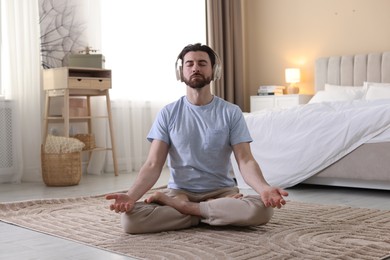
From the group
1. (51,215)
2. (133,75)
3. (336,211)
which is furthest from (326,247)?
(133,75)

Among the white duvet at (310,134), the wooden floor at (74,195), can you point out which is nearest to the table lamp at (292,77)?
the wooden floor at (74,195)

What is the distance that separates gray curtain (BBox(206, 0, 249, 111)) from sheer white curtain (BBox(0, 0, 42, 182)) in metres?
2.10

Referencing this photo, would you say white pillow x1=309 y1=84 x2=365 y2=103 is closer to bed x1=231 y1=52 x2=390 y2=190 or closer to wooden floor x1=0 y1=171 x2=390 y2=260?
bed x1=231 y1=52 x2=390 y2=190

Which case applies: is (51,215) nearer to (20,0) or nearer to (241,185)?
(241,185)

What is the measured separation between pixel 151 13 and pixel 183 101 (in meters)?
3.33

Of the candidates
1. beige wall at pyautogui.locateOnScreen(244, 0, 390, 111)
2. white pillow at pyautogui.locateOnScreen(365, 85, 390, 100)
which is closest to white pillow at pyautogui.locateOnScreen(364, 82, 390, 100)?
white pillow at pyautogui.locateOnScreen(365, 85, 390, 100)

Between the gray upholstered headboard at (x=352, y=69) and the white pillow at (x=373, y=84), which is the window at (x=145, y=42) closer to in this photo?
the gray upholstered headboard at (x=352, y=69)

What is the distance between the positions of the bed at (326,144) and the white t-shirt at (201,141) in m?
1.30

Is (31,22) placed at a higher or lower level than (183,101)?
higher

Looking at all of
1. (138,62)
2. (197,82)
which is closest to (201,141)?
(197,82)

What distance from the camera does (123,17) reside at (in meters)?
5.62

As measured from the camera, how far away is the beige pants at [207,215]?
7.75 feet

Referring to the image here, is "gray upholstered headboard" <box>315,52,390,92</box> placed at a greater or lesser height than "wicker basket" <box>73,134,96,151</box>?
greater

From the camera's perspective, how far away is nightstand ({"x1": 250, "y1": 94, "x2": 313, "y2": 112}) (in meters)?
6.14
